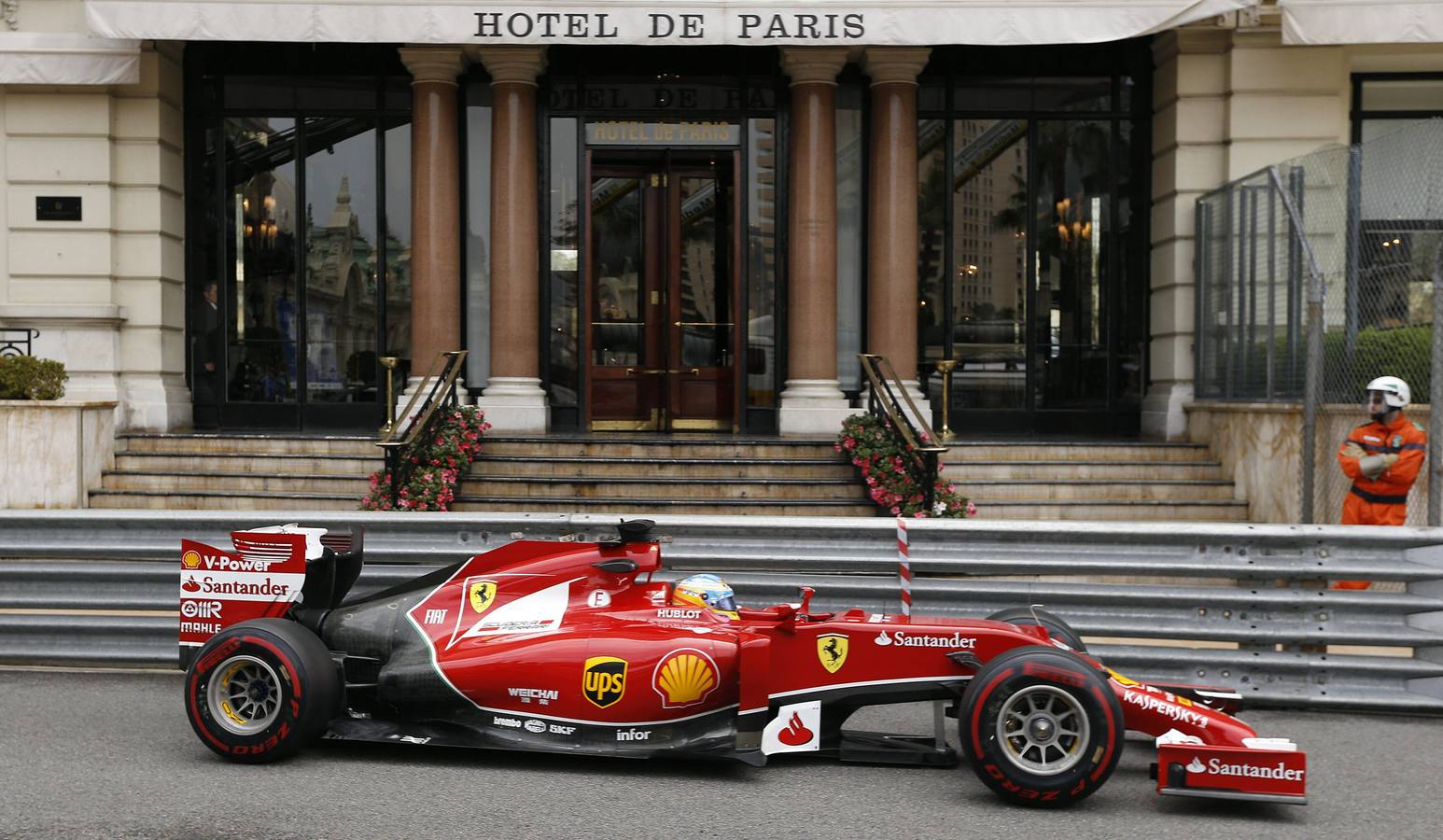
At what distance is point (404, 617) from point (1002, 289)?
1137 centimetres

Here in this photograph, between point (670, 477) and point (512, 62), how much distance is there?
5.21m

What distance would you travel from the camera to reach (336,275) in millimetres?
16031

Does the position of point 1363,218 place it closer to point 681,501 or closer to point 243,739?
point 681,501

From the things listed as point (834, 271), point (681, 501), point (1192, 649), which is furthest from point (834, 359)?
point (1192, 649)

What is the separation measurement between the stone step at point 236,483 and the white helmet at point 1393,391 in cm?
891

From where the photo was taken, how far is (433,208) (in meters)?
15.0

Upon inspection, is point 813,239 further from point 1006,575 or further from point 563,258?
point 1006,575

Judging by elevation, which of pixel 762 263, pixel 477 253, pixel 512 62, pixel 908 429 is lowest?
pixel 908 429

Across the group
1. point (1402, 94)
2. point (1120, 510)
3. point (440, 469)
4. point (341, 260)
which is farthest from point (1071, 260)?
point (341, 260)

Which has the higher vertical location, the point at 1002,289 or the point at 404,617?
the point at 1002,289

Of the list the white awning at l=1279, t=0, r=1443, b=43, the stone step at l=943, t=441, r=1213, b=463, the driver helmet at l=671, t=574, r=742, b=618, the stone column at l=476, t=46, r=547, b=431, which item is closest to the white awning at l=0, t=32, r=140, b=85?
the stone column at l=476, t=46, r=547, b=431

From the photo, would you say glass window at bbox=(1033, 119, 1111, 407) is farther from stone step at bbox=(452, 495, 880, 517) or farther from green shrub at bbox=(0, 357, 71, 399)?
green shrub at bbox=(0, 357, 71, 399)

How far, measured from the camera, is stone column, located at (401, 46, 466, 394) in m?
15.0

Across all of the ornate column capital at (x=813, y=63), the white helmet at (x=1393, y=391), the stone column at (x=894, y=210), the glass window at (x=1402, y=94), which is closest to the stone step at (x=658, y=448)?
the stone column at (x=894, y=210)
